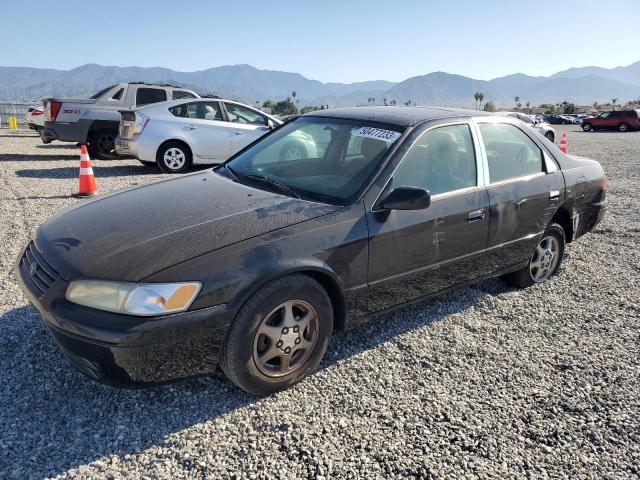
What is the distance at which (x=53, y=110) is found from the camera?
440 inches

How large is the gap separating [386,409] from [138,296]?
4.69 ft

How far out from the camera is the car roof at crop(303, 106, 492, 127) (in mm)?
3498

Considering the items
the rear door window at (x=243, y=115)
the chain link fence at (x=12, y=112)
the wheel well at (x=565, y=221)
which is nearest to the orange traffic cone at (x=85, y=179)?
the rear door window at (x=243, y=115)

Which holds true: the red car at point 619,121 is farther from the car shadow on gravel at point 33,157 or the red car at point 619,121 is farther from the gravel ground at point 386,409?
the gravel ground at point 386,409

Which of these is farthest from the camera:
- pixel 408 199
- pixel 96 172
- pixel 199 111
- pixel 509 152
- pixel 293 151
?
pixel 96 172

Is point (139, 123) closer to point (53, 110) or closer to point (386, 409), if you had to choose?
point (53, 110)

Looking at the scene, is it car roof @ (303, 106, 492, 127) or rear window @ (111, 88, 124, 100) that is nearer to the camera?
car roof @ (303, 106, 492, 127)

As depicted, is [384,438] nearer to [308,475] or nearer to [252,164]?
[308,475]

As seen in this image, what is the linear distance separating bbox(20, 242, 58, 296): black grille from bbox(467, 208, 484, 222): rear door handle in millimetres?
2621

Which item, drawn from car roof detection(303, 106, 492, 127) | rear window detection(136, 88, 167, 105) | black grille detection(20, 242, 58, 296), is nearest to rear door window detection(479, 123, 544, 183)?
car roof detection(303, 106, 492, 127)

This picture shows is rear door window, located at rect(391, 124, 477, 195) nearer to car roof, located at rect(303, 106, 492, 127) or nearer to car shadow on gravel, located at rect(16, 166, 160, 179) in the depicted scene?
car roof, located at rect(303, 106, 492, 127)

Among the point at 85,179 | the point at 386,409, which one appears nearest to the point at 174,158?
the point at 85,179

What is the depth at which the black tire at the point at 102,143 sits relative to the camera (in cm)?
1166

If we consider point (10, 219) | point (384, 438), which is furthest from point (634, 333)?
point (10, 219)
